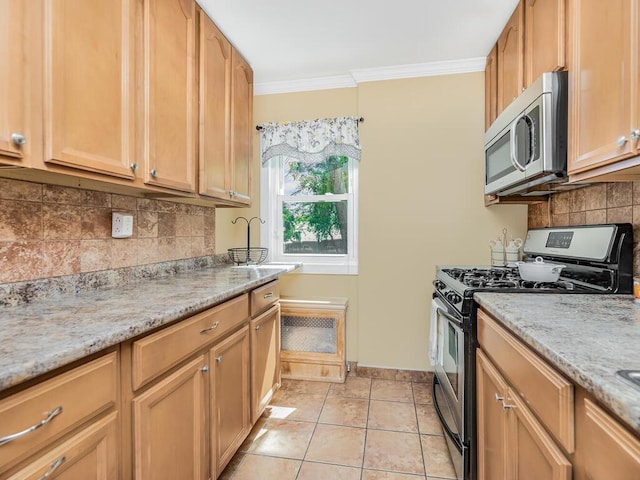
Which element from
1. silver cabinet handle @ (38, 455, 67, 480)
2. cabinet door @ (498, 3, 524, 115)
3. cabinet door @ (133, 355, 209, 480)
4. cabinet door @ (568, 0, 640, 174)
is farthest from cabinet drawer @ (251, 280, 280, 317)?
cabinet door @ (498, 3, 524, 115)

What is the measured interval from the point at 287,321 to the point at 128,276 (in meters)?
1.38

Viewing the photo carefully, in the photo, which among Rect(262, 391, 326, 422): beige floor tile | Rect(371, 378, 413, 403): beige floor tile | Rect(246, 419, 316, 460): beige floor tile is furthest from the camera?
Rect(371, 378, 413, 403): beige floor tile

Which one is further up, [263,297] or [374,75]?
[374,75]

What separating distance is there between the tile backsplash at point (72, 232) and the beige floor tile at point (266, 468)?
119 cm

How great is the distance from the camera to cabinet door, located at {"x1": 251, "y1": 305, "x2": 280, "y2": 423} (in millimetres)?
1836

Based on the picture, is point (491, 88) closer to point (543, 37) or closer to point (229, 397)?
point (543, 37)

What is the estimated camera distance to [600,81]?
3.78 ft

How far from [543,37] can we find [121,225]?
7.38 feet

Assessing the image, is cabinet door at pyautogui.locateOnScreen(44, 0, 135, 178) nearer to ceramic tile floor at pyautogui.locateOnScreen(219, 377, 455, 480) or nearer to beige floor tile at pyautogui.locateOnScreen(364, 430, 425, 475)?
ceramic tile floor at pyautogui.locateOnScreen(219, 377, 455, 480)

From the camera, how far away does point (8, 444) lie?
2.08ft

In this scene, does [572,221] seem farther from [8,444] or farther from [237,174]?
[8,444]

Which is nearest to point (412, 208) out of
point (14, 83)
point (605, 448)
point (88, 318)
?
point (605, 448)

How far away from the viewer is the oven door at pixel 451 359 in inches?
59.6

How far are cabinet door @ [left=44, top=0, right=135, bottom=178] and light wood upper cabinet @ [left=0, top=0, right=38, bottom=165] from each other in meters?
0.06
